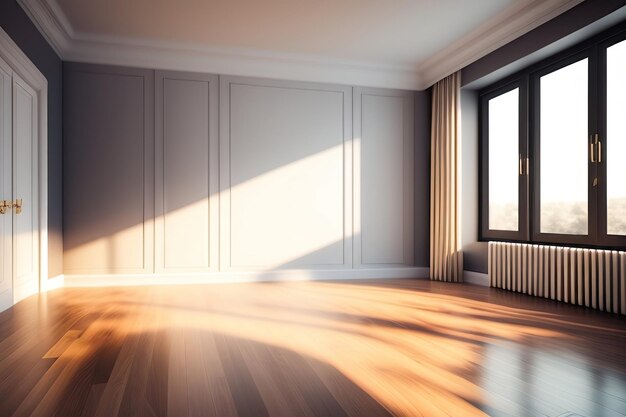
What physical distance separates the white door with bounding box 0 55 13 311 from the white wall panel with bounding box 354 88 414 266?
381cm

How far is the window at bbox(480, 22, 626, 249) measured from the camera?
3.93 metres

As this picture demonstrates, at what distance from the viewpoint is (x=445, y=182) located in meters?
5.79

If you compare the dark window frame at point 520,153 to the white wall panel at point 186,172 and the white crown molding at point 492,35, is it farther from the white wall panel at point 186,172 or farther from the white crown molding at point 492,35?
the white wall panel at point 186,172

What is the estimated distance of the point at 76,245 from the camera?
5.19 m

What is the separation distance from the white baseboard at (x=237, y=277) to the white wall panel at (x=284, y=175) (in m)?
0.11

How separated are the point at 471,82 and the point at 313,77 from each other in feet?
6.39

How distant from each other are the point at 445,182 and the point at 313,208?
1706 millimetres

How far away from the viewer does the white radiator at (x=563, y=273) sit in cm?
370

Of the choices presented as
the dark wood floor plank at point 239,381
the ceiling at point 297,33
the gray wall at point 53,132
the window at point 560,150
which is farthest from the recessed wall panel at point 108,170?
the window at point 560,150

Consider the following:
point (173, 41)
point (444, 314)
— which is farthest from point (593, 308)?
point (173, 41)

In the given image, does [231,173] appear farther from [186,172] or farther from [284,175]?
[284,175]

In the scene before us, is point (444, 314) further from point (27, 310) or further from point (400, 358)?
point (27, 310)

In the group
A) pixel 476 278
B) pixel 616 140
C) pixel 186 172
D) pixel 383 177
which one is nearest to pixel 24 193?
pixel 186 172

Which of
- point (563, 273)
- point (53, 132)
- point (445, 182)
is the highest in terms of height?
point (53, 132)
